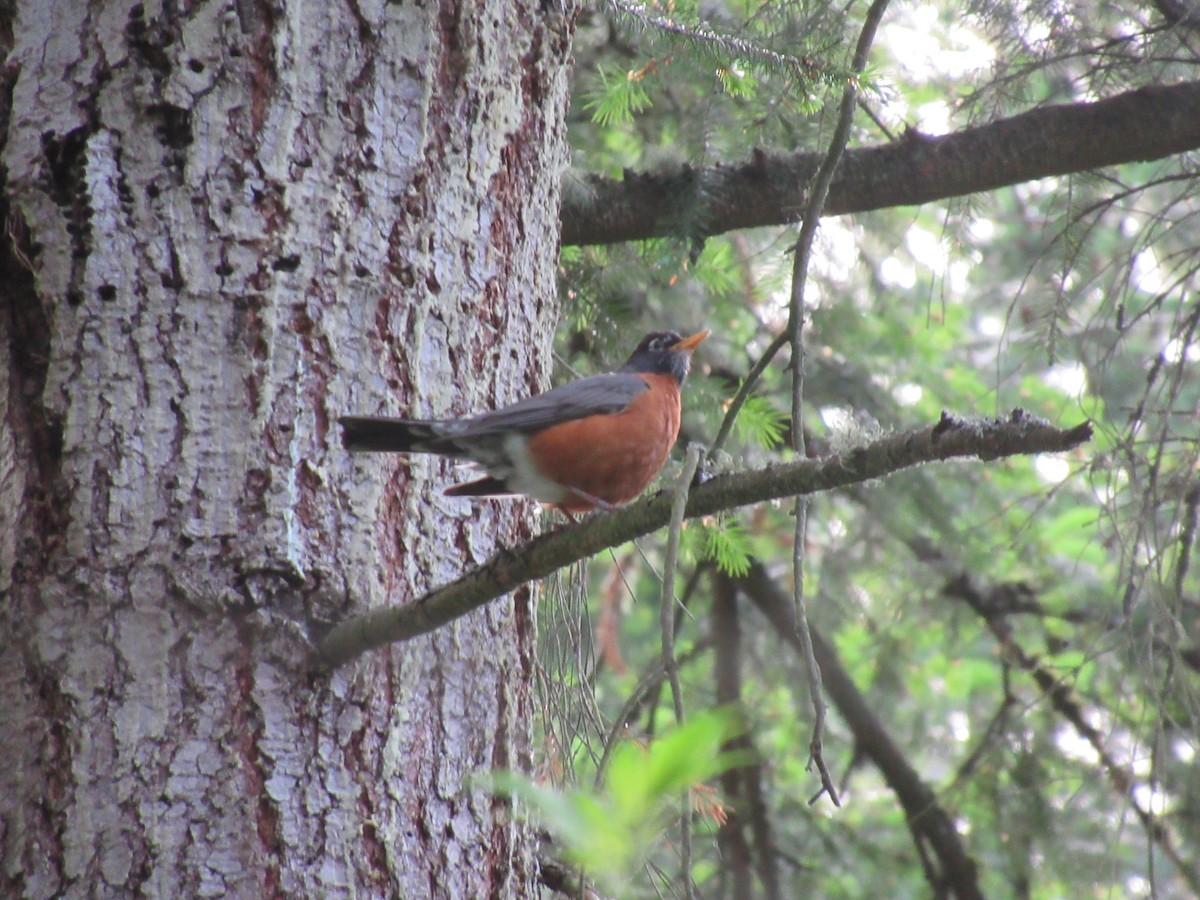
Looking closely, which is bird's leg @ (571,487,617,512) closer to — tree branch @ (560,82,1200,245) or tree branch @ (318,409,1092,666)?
tree branch @ (560,82,1200,245)

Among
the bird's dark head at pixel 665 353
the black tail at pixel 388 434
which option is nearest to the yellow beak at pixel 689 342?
the bird's dark head at pixel 665 353

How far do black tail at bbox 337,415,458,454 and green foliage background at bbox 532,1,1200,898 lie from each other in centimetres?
64

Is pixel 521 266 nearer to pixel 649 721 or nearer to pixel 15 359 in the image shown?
pixel 15 359

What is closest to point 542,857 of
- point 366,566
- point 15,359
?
point 366,566

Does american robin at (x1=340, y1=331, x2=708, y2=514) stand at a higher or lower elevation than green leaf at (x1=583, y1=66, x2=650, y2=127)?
lower

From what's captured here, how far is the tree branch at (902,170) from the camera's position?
305cm

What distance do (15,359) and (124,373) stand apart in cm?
22

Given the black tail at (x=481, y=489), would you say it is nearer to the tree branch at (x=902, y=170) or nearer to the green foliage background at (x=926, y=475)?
the green foliage background at (x=926, y=475)

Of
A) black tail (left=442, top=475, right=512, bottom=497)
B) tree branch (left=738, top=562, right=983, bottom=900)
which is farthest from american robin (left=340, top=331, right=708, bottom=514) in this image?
tree branch (left=738, top=562, right=983, bottom=900)

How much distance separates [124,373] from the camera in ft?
6.78

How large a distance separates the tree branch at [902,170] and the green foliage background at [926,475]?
4.1 inches

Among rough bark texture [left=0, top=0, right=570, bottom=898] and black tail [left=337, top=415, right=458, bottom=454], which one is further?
black tail [left=337, top=415, right=458, bottom=454]

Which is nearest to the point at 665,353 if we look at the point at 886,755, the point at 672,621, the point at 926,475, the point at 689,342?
the point at 689,342

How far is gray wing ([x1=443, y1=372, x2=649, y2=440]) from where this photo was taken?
2.46 meters
